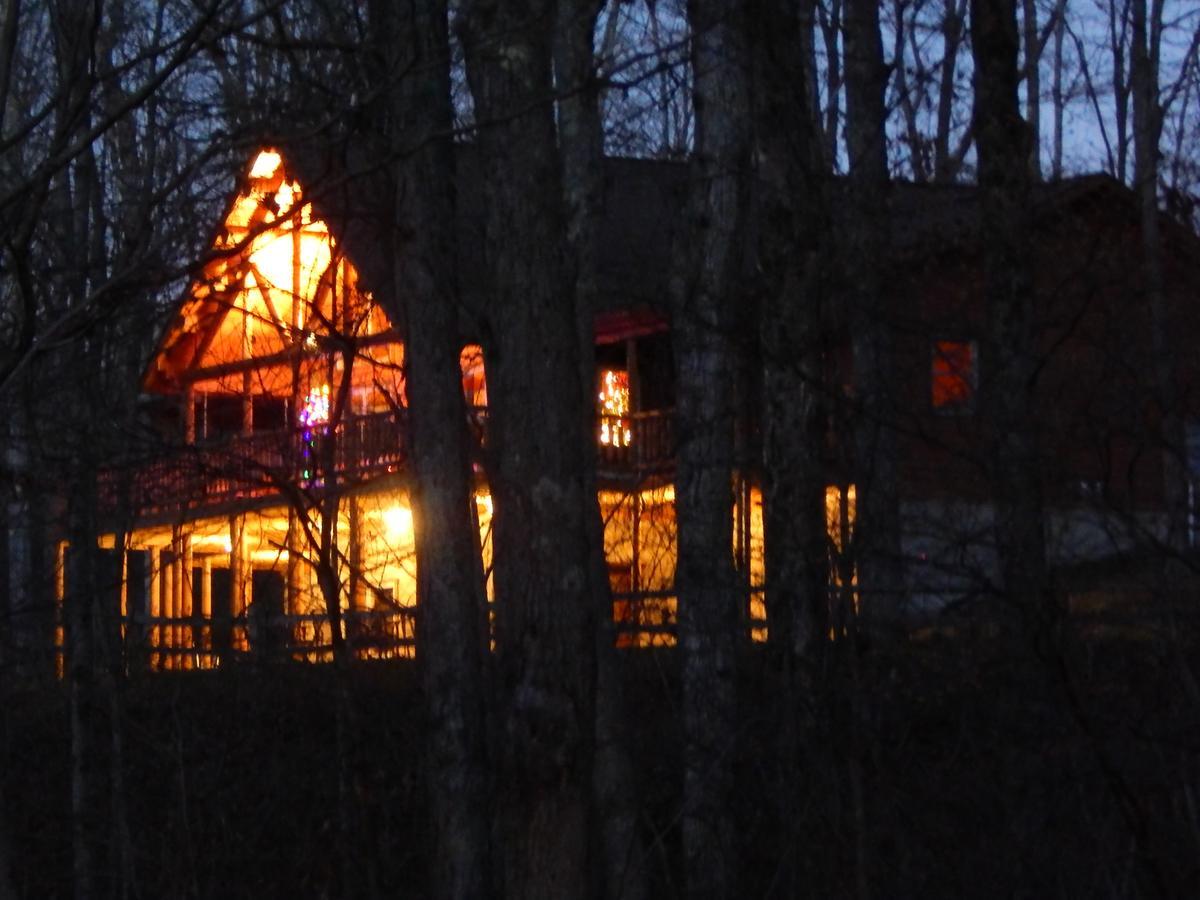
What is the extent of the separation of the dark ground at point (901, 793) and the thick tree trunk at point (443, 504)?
110cm

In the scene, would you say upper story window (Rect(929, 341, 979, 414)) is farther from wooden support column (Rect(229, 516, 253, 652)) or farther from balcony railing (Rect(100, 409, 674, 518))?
wooden support column (Rect(229, 516, 253, 652))

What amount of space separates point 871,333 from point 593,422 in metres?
1.87

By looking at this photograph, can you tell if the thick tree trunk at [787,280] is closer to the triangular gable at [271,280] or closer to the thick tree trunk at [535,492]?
the thick tree trunk at [535,492]

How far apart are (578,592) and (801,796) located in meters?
1.61

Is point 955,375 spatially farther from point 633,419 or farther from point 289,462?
point 633,419

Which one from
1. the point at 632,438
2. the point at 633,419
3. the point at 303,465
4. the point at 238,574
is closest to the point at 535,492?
the point at 303,465

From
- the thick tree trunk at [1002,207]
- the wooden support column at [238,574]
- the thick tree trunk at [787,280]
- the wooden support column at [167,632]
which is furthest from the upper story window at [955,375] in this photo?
the wooden support column at [238,574]

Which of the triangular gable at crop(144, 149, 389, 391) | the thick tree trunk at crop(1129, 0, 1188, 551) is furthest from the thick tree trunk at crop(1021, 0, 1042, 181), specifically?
the triangular gable at crop(144, 149, 389, 391)

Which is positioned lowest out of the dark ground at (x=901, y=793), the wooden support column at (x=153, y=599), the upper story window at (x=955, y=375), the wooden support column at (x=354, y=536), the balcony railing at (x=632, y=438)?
the dark ground at (x=901, y=793)

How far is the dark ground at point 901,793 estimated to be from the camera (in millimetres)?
6418

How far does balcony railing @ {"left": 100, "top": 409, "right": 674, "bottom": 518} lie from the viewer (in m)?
11.6

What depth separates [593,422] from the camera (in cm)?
1188

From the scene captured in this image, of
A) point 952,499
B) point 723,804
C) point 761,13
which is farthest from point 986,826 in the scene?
point 761,13

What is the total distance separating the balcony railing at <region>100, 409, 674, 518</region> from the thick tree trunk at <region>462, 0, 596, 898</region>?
2.57 meters
